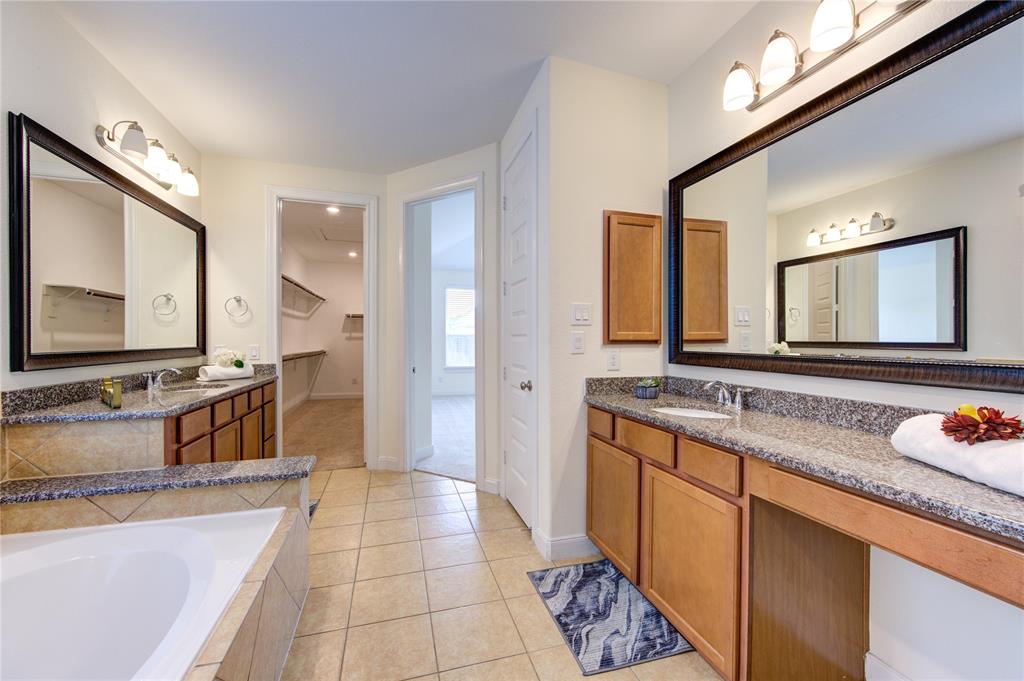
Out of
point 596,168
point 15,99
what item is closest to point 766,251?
point 596,168

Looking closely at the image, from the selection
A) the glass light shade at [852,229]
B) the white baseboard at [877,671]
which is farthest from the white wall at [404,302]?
the white baseboard at [877,671]

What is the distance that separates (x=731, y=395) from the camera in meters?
1.78

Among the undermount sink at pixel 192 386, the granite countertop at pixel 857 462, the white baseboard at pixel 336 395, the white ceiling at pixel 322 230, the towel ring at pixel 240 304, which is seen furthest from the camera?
the white baseboard at pixel 336 395

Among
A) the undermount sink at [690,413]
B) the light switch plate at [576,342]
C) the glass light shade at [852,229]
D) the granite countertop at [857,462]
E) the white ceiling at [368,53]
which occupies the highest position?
the white ceiling at [368,53]

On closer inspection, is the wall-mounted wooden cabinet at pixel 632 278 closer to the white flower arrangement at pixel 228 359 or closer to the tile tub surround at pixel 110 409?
the tile tub surround at pixel 110 409

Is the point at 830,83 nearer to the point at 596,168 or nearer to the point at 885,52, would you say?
the point at 885,52

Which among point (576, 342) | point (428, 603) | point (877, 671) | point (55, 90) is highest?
point (55, 90)

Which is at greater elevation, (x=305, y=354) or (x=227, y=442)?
(x=305, y=354)

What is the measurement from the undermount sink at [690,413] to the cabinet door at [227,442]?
7.54 feet

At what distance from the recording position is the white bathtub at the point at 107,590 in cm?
110

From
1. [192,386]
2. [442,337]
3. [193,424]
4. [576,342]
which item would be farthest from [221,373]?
[442,337]

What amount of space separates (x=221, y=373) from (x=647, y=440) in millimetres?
2780

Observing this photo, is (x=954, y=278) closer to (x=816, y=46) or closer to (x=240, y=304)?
(x=816, y=46)

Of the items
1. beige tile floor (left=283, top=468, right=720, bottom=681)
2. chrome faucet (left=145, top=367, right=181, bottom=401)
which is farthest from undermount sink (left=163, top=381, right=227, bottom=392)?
beige tile floor (left=283, top=468, right=720, bottom=681)
